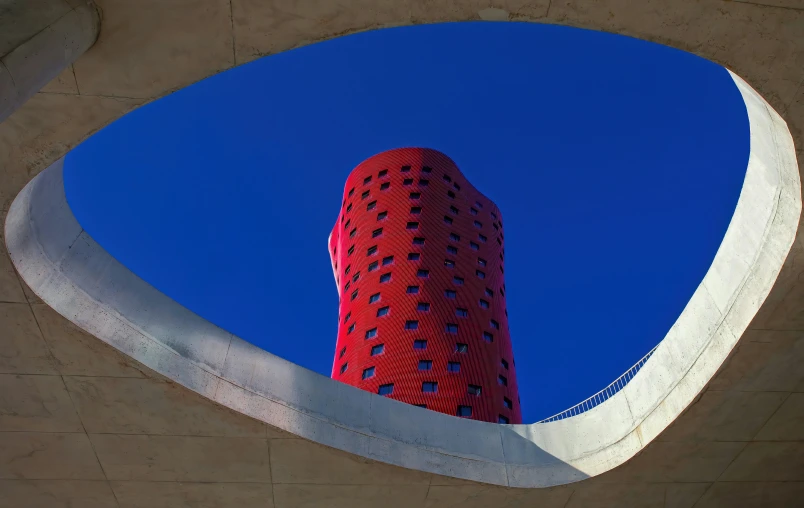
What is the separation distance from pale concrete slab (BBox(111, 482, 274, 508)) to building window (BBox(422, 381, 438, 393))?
119 ft

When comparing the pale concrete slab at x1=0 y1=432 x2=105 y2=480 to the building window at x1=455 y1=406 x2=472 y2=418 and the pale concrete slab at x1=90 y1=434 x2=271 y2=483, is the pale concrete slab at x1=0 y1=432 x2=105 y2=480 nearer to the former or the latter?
the pale concrete slab at x1=90 y1=434 x2=271 y2=483

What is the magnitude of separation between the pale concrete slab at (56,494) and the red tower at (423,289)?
3410 centimetres

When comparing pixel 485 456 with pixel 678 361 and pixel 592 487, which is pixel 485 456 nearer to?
pixel 592 487

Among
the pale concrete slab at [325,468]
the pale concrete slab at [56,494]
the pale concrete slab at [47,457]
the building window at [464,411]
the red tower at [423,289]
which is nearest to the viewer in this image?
the pale concrete slab at [325,468]

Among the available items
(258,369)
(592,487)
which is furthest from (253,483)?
(592,487)

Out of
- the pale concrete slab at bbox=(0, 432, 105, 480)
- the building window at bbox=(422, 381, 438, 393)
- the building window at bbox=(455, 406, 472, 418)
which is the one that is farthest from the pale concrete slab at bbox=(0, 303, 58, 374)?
the building window at bbox=(422, 381, 438, 393)

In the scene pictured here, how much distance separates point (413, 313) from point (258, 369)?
41508 millimetres

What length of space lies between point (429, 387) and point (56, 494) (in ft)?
122

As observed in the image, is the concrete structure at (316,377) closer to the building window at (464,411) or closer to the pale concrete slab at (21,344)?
the pale concrete slab at (21,344)

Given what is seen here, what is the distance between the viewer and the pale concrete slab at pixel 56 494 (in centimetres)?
1042

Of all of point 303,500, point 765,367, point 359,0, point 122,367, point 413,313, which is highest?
point 413,313

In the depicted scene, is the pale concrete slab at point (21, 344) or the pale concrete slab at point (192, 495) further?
the pale concrete slab at point (192, 495)

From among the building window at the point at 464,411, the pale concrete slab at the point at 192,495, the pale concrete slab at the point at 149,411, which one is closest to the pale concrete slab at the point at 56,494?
the pale concrete slab at the point at 192,495

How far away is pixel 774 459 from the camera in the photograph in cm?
1065
